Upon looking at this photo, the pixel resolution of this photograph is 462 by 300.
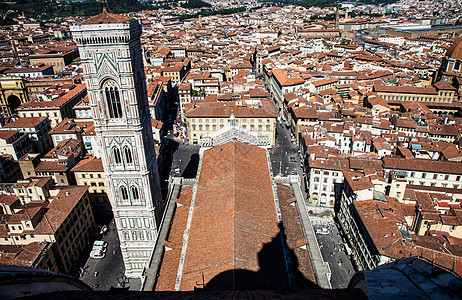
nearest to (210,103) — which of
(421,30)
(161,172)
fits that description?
(161,172)

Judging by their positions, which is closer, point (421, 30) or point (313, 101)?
point (313, 101)

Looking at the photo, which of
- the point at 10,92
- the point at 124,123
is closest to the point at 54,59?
the point at 10,92

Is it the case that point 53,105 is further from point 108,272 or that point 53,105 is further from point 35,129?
point 108,272

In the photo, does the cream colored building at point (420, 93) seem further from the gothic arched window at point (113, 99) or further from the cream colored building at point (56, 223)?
the cream colored building at point (56, 223)

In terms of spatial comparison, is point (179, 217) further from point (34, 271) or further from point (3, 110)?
point (3, 110)

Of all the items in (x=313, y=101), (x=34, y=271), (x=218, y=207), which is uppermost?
(x=34, y=271)
